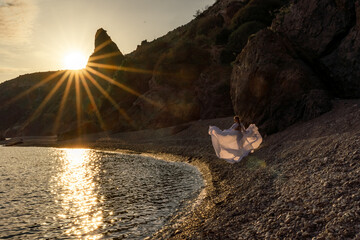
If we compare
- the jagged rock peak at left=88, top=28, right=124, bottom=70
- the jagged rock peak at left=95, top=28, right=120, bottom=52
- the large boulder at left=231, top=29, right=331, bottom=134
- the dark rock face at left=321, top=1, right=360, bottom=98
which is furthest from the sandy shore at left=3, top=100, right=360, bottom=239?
the jagged rock peak at left=95, top=28, right=120, bottom=52

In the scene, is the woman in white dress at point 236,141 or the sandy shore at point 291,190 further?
the woman in white dress at point 236,141

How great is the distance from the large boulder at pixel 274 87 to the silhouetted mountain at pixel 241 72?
75 millimetres

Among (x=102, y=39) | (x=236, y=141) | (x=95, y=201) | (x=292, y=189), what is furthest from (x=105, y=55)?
(x=292, y=189)

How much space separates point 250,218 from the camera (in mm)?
8758

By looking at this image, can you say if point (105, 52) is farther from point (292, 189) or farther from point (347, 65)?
point (292, 189)

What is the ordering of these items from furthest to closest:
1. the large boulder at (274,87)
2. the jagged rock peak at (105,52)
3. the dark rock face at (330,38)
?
the jagged rock peak at (105,52)
the large boulder at (274,87)
the dark rock face at (330,38)

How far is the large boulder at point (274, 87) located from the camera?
19.8 metres

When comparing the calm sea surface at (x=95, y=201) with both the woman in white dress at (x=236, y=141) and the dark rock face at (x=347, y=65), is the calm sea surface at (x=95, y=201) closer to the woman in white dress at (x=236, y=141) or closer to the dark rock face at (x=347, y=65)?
the woman in white dress at (x=236, y=141)

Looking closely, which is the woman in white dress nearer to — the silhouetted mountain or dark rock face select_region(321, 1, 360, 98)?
the silhouetted mountain

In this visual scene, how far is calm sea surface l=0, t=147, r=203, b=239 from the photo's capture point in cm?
1050

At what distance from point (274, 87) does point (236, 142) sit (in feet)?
19.0

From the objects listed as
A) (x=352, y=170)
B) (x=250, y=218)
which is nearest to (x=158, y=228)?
(x=250, y=218)

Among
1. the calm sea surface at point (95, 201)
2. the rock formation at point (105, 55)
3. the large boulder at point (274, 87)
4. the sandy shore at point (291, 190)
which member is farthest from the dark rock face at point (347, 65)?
the rock formation at point (105, 55)

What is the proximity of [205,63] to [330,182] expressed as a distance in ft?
141
